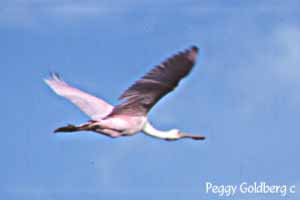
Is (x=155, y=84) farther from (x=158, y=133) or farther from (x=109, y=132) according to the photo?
(x=158, y=133)

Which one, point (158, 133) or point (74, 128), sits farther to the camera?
point (158, 133)

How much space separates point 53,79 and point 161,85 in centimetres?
284

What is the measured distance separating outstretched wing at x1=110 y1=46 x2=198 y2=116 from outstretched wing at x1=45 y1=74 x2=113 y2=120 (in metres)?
0.54

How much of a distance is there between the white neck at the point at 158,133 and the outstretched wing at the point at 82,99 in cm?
52

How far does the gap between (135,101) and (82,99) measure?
1480 millimetres

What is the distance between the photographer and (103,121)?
12.6 meters

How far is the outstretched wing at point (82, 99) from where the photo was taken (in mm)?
13242

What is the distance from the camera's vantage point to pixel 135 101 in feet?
40.4

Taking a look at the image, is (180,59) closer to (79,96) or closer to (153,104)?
(153,104)

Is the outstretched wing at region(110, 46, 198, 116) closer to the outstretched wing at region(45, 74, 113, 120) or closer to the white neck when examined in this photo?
the white neck

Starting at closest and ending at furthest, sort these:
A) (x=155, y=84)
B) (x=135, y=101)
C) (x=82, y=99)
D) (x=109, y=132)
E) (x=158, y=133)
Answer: (x=155, y=84), (x=135, y=101), (x=109, y=132), (x=158, y=133), (x=82, y=99)

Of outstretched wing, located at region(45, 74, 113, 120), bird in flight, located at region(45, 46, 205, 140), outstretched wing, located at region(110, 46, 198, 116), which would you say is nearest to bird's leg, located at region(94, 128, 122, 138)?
bird in flight, located at region(45, 46, 205, 140)

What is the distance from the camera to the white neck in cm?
1299

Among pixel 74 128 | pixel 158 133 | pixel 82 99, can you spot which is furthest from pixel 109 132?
pixel 82 99
